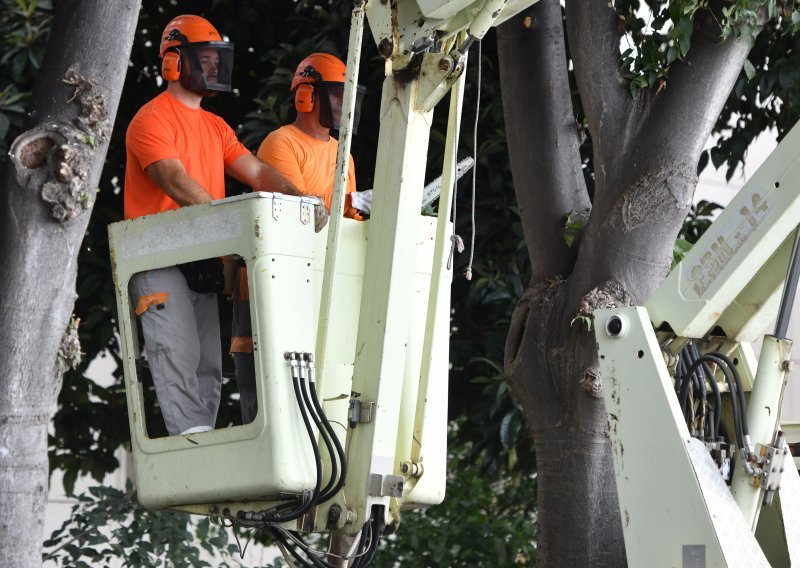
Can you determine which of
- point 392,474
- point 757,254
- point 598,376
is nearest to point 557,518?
point 598,376

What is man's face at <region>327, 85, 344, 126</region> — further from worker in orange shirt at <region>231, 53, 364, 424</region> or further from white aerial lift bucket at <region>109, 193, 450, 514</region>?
white aerial lift bucket at <region>109, 193, 450, 514</region>

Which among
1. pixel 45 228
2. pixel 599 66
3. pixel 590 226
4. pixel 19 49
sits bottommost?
Answer: pixel 45 228

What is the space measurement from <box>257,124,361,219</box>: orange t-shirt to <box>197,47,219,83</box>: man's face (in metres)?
0.38

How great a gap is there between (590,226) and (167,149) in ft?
5.85

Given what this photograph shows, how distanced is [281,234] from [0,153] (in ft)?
9.09

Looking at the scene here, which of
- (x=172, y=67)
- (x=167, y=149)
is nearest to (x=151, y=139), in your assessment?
(x=167, y=149)

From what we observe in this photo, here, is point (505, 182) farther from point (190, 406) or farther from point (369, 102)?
point (190, 406)

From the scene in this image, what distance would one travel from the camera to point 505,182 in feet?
23.1

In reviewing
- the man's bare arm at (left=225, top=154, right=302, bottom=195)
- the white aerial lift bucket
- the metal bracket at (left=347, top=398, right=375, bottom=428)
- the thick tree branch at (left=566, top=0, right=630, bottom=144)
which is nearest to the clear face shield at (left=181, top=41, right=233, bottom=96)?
the man's bare arm at (left=225, top=154, right=302, bottom=195)

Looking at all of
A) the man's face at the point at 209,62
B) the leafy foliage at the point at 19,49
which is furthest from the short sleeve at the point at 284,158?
the leafy foliage at the point at 19,49

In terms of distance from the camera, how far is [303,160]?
198 inches

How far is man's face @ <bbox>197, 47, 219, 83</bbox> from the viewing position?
474 centimetres

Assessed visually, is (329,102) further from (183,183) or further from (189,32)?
A: (183,183)

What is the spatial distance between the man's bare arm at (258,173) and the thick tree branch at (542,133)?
1.23m
